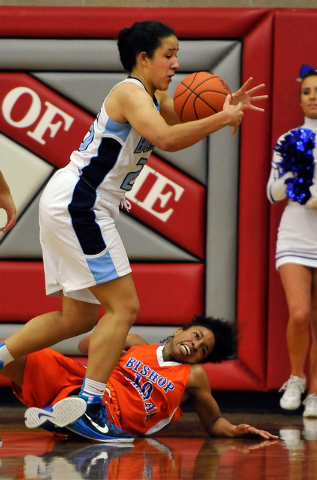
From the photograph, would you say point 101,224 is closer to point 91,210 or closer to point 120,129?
point 91,210

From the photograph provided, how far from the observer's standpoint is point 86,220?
243 cm

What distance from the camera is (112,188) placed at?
2.49 m

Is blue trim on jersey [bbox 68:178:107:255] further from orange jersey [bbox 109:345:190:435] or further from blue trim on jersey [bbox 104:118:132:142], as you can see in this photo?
orange jersey [bbox 109:345:190:435]

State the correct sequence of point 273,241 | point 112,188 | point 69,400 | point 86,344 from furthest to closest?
point 273,241 < point 86,344 < point 112,188 < point 69,400

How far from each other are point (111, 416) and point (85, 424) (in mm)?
231

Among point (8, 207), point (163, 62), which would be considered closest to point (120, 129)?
point (163, 62)

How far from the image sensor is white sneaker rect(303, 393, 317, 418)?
11.1ft

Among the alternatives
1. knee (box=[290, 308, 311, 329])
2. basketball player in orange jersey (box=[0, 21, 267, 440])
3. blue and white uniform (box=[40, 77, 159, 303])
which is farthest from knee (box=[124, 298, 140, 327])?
knee (box=[290, 308, 311, 329])

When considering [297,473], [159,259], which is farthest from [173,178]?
[297,473]

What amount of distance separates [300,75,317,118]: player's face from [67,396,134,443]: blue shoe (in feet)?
6.03

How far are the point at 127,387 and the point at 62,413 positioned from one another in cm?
40

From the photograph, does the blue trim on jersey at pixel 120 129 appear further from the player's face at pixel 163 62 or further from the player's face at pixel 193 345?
the player's face at pixel 193 345

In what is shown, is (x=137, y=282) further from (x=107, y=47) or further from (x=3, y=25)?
(x=3, y=25)

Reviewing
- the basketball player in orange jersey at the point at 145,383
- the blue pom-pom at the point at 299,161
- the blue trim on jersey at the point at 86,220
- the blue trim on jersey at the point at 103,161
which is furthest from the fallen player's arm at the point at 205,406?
the blue pom-pom at the point at 299,161
